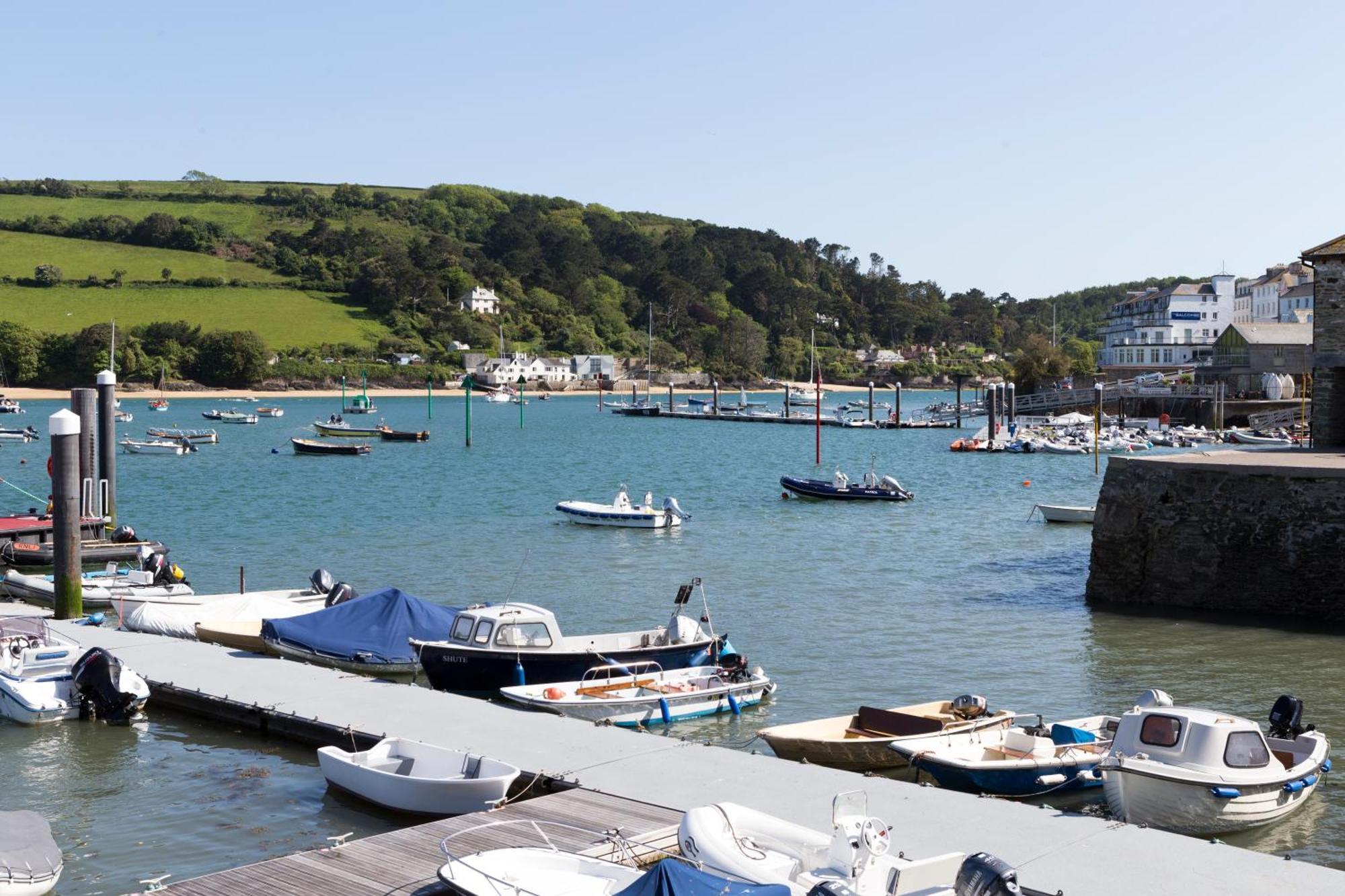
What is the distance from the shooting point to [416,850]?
43.7ft

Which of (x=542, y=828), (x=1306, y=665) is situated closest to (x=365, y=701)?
(x=542, y=828)

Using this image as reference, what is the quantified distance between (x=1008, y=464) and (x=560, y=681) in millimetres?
62112

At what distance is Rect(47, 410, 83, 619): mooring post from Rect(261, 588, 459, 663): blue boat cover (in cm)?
476

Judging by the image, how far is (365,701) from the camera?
763 inches

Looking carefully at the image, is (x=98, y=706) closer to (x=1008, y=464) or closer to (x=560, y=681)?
(x=560, y=681)

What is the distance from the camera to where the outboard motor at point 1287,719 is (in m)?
17.7

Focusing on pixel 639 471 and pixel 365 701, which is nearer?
pixel 365 701

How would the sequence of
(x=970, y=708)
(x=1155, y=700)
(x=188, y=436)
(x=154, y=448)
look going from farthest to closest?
1. (x=188, y=436)
2. (x=154, y=448)
3. (x=970, y=708)
4. (x=1155, y=700)

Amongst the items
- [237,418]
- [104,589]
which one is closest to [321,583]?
[104,589]

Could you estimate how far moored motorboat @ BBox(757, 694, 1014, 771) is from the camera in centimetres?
1722

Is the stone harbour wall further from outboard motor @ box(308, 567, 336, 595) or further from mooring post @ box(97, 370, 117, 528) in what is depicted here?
mooring post @ box(97, 370, 117, 528)

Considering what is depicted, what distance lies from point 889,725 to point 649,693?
4.34 metres

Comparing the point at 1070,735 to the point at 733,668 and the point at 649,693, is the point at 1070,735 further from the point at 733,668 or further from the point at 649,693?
the point at 649,693

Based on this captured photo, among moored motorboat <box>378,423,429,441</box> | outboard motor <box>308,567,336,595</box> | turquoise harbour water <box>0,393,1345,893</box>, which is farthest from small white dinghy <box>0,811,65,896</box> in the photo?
moored motorboat <box>378,423,429,441</box>
